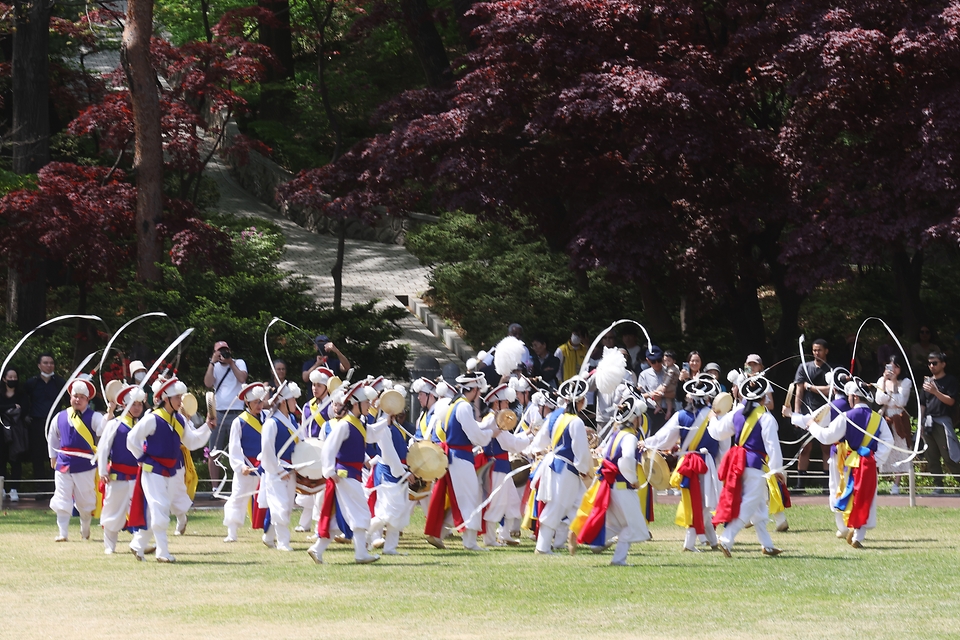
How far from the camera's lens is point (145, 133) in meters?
21.5

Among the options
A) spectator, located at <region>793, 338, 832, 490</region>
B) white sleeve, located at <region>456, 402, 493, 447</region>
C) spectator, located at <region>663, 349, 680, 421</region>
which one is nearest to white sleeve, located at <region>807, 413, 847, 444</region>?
spectator, located at <region>793, 338, 832, 490</region>

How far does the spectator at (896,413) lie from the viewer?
16.4m

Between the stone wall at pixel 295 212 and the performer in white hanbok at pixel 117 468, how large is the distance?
1877 centimetres

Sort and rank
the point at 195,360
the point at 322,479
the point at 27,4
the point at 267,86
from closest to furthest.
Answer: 1. the point at 322,479
2. the point at 195,360
3. the point at 27,4
4. the point at 267,86

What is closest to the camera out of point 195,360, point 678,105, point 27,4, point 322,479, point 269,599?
point 269,599

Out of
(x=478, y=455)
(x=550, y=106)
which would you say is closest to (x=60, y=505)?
(x=478, y=455)

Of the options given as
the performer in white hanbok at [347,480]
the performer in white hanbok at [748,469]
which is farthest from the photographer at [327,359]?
the performer in white hanbok at [748,469]

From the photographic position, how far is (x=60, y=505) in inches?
541

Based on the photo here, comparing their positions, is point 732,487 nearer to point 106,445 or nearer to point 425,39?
point 106,445

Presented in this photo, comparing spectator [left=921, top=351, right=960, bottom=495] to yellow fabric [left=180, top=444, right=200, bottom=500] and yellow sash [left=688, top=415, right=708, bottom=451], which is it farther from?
yellow fabric [left=180, top=444, right=200, bottom=500]

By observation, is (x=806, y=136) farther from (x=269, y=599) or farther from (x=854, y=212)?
(x=269, y=599)

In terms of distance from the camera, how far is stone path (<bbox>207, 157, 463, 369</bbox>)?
84.3 feet

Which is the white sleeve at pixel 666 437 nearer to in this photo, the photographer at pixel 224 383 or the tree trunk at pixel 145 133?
the photographer at pixel 224 383

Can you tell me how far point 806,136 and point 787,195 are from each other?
934 millimetres
